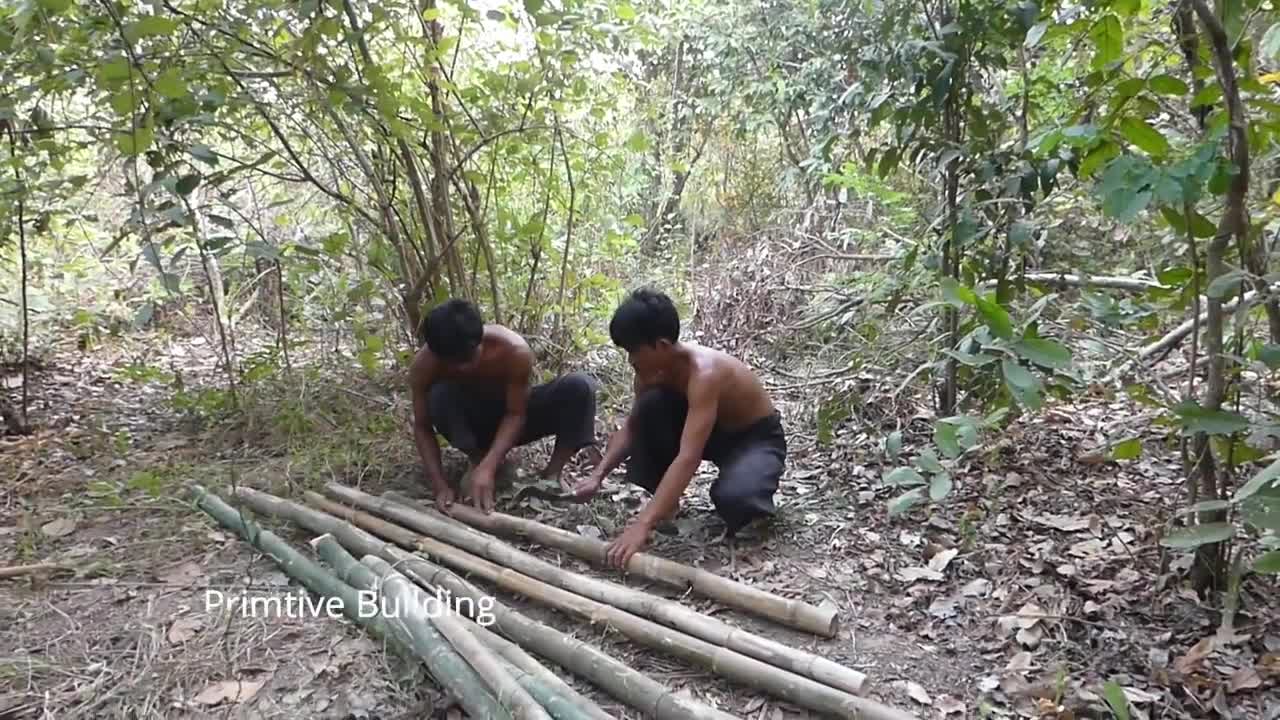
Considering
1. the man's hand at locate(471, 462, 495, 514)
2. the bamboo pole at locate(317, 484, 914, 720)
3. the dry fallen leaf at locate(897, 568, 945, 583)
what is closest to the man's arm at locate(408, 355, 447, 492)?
the man's hand at locate(471, 462, 495, 514)

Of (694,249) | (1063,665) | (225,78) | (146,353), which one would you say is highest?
(225,78)

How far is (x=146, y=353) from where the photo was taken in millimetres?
5328

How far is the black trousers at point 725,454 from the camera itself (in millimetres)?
2812

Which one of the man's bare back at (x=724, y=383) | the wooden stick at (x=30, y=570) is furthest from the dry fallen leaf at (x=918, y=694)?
the wooden stick at (x=30, y=570)

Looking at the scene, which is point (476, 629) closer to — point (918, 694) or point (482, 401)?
point (918, 694)

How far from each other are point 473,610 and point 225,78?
2.08m

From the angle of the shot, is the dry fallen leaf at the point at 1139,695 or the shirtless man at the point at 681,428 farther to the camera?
the shirtless man at the point at 681,428

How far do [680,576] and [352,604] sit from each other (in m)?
0.90

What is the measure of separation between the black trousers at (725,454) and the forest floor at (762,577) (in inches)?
5.4

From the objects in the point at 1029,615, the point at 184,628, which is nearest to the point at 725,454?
the point at 1029,615

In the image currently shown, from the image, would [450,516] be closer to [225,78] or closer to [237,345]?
[225,78]

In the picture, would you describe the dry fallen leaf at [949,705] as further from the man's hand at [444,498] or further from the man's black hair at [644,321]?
the man's hand at [444,498]

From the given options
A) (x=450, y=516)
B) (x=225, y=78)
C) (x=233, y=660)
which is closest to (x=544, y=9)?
(x=225, y=78)

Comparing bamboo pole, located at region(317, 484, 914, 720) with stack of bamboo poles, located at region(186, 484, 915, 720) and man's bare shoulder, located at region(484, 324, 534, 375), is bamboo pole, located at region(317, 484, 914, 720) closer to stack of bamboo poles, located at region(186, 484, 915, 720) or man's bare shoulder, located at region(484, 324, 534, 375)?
stack of bamboo poles, located at region(186, 484, 915, 720)
